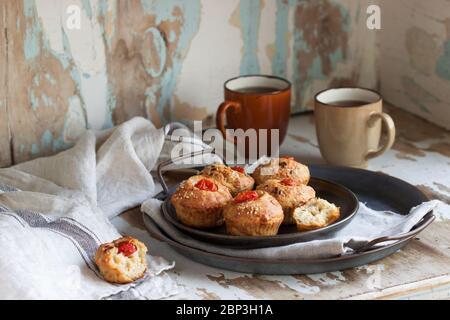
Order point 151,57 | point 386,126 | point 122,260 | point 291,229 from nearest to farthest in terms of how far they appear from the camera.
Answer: point 122,260, point 291,229, point 386,126, point 151,57

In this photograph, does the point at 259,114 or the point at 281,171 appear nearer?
the point at 281,171

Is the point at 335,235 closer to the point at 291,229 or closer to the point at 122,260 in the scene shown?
the point at 291,229

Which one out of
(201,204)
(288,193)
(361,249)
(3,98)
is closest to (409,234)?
(361,249)

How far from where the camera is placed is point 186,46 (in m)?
1.55

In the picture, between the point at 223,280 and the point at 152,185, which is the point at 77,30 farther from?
the point at 223,280

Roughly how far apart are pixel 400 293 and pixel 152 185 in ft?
1.53

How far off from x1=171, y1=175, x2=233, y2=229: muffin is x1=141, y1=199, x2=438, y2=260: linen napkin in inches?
1.0

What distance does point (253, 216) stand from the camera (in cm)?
111

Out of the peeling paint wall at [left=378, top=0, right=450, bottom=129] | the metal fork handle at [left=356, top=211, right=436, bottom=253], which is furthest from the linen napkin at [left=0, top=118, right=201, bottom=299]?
the peeling paint wall at [left=378, top=0, right=450, bottom=129]

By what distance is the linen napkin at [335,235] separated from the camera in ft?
3.54

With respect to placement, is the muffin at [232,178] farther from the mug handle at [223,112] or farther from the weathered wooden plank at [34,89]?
the weathered wooden plank at [34,89]

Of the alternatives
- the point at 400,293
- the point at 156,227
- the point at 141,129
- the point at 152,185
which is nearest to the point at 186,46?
the point at 141,129

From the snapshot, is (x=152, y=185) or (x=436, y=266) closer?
(x=436, y=266)

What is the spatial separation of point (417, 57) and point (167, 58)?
0.48 metres
